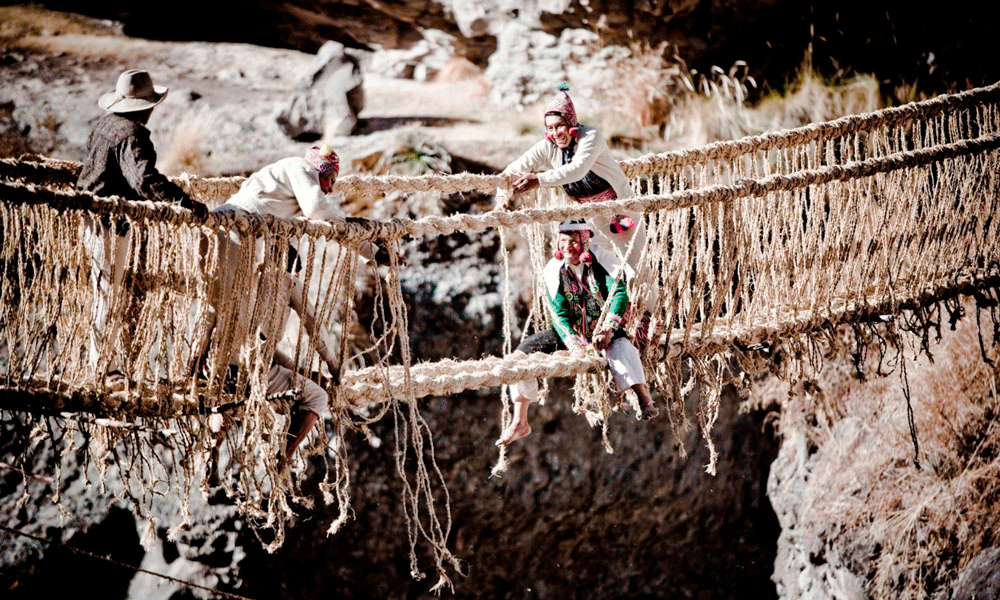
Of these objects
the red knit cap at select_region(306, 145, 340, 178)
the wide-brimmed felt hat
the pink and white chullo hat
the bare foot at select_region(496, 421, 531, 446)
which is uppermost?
the wide-brimmed felt hat

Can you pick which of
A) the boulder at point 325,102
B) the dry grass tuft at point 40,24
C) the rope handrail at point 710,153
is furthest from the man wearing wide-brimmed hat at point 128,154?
the dry grass tuft at point 40,24

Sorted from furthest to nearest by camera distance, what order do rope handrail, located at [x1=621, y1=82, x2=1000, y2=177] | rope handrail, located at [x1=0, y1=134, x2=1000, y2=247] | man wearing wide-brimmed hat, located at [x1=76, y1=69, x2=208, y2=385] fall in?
1. rope handrail, located at [x1=621, y1=82, x2=1000, y2=177]
2. man wearing wide-brimmed hat, located at [x1=76, y1=69, x2=208, y2=385]
3. rope handrail, located at [x1=0, y1=134, x2=1000, y2=247]

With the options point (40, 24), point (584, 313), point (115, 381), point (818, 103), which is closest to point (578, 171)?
point (584, 313)

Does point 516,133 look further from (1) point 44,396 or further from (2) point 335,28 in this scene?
(1) point 44,396

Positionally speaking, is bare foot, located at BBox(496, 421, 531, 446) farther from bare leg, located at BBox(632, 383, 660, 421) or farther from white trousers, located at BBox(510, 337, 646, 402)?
bare leg, located at BBox(632, 383, 660, 421)

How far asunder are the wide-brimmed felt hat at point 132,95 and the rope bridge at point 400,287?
0.94 ft

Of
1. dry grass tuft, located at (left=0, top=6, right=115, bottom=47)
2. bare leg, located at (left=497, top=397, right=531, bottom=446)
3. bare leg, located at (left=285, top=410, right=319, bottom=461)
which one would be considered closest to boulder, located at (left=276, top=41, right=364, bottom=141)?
dry grass tuft, located at (left=0, top=6, right=115, bottom=47)

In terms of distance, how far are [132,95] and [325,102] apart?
3163 mm

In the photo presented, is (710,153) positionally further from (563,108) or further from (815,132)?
(563,108)

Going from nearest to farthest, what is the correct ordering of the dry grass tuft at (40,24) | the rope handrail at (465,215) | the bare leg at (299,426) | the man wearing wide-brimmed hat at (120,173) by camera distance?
1. the rope handrail at (465,215)
2. the man wearing wide-brimmed hat at (120,173)
3. the bare leg at (299,426)
4. the dry grass tuft at (40,24)

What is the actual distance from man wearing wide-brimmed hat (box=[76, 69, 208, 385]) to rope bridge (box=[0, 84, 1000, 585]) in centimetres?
3

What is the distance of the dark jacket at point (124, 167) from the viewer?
7.20 feet

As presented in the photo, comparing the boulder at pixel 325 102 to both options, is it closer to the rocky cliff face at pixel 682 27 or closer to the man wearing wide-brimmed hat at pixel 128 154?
the rocky cliff face at pixel 682 27

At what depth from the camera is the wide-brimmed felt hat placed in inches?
89.4
